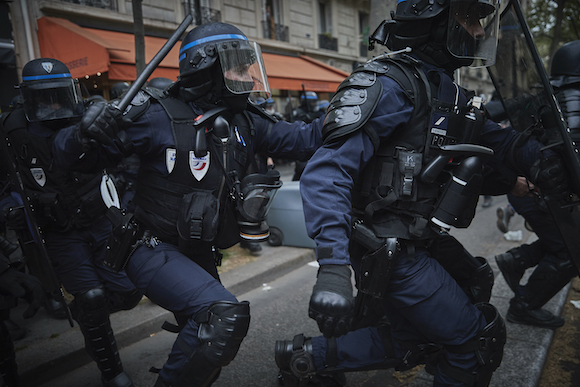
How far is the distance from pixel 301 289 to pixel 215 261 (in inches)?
81.7

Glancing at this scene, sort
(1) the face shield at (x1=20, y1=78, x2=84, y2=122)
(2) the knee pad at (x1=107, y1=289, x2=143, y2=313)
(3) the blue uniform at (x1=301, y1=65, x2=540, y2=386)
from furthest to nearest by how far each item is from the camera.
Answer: (2) the knee pad at (x1=107, y1=289, x2=143, y2=313) < (1) the face shield at (x1=20, y1=78, x2=84, y2=122) < (3) the blue uniform at (x1=301, y1=65, x2=540, y2=386)

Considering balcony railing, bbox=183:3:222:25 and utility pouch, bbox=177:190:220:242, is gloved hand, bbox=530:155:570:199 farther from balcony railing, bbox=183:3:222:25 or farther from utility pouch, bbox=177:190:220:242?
balcony railing, bbox=183:3:222:25

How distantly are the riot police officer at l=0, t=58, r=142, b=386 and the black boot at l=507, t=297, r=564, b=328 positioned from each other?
8.68ft

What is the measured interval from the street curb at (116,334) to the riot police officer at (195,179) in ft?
4.12

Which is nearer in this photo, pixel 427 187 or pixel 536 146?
pixel 427 187

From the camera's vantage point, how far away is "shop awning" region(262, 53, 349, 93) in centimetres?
1139

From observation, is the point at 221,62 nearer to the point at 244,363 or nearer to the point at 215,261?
the point at 215,261

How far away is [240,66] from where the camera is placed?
7.64ft

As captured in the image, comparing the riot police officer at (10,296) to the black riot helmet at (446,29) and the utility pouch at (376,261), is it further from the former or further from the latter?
the black riot helmet at (446,29)

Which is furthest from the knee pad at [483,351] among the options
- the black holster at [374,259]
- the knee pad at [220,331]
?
the knee pad at [220,331]

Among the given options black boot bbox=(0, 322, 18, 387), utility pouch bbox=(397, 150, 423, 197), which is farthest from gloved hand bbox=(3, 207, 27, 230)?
utility pouch bbox=(397, 150, 423, 197)

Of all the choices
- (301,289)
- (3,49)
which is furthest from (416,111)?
(3,49)

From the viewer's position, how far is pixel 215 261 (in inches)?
97.3

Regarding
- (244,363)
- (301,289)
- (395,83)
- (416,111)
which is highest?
(395,83)
